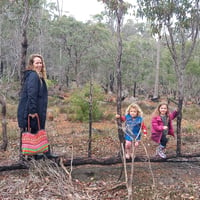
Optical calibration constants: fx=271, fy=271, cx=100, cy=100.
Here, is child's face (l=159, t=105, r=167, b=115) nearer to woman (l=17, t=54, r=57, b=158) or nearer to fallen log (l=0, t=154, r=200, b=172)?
fallen log (l=0, t=154, r=200, b=172)

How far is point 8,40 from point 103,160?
18175 millimetres

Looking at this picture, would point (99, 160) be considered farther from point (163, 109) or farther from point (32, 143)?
point (163, 109)

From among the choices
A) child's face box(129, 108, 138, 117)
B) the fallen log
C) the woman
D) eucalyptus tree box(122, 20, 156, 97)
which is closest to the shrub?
child's face box(129, 108, 138, 117)

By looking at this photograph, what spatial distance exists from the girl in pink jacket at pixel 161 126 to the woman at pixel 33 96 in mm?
2067

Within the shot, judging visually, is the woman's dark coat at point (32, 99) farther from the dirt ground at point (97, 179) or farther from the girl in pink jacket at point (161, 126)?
the girl in pink jacket at point (161, 126)

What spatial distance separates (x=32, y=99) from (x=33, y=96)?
4 cm

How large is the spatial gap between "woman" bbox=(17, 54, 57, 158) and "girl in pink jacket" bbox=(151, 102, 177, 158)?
2067 mm

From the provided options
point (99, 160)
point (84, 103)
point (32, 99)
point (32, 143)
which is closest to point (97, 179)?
point (99, 160)

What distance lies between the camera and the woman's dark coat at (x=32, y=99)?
3.69 meters

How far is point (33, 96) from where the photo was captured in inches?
145

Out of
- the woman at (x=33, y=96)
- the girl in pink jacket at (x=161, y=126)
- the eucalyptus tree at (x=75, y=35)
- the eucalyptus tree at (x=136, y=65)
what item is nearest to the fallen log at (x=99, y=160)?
the girl in pink jacket at (x=161, y=126)

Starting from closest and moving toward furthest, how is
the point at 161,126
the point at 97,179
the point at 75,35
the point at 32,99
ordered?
the point at 32,99 → the point at 97,179 → the point at 161,126 → the point at 75,35

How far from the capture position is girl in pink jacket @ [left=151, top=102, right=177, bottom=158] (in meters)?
4.87

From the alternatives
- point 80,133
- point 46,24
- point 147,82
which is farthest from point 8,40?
point 80,133
